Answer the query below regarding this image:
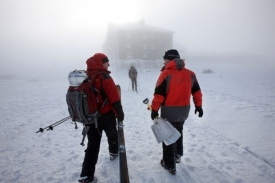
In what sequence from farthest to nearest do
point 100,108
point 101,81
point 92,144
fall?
point 92,144, point 100,108, point 101,81

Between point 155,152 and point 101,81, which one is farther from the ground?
point 101,81

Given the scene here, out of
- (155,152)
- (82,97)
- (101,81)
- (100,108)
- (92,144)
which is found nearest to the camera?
(82,97)

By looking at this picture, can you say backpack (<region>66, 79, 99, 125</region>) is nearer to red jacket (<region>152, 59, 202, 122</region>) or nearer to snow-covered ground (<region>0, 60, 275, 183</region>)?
red jacket (<region>152, 59, 202, 122</region>)

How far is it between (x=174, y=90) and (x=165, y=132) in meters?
0.79

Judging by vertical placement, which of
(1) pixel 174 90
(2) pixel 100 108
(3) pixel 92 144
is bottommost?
(3) pixel 92 144

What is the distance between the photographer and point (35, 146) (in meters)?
4.26

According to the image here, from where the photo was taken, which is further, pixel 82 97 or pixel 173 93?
pixel 173 93

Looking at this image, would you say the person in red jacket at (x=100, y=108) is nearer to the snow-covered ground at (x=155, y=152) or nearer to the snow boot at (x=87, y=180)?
the snow boot at (x=87, y=180)

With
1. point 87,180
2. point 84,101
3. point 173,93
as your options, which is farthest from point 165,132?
point 87,180

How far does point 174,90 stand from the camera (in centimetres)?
267

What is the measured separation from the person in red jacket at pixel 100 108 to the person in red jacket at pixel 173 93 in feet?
2.54

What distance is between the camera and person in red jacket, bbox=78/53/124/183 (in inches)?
98.3

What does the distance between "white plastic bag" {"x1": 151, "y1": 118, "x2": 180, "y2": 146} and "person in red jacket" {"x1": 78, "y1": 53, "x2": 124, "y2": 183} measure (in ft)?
2.35

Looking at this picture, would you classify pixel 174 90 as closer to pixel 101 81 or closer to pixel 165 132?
pixel 165 132
